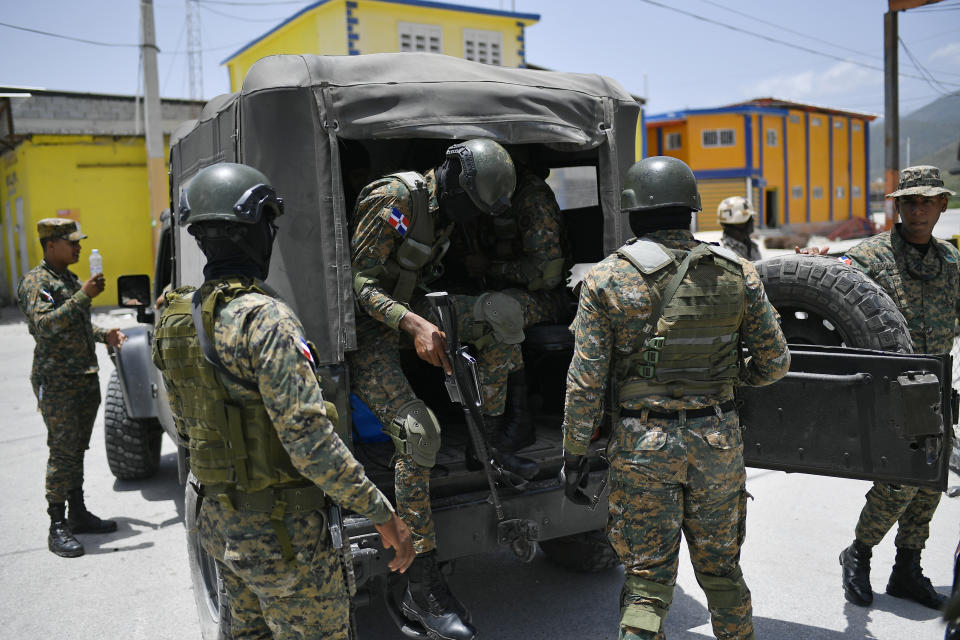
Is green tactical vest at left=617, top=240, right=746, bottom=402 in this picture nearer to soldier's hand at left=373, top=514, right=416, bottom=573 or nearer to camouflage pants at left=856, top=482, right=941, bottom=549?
soldier's hand at left=373, top=514, right=416, bottom=573

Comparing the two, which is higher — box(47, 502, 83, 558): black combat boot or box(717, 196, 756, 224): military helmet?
A: box(717, 196, 756, 224): military helmet

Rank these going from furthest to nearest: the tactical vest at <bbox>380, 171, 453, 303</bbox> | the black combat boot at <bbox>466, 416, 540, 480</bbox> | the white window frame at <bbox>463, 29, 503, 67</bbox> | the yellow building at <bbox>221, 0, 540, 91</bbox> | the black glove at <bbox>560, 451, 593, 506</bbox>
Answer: the white window frame at <bbox>463, 29, 503, 67</bbox> → the yellow building at <bbox>221, 0, 540, 91</bbox> → the black combat boot at <bbox>466, 416, 540, 480</bbox> → the tactical vest at <bbox>380, 171, 453, 303</bbox> → the black glove at <bbox>560, 451, 593, 506</bbox>

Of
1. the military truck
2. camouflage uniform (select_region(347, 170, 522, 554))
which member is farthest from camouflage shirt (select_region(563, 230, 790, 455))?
camouflage uniform (select_region(347, 170, 522, 554))

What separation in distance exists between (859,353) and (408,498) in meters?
1.84

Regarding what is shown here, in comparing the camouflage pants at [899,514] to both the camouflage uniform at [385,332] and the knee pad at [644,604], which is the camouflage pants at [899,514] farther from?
the camouflage uniform at [385,332]

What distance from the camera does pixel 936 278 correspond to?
12.8 feet

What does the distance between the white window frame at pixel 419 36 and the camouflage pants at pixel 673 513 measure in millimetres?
21703

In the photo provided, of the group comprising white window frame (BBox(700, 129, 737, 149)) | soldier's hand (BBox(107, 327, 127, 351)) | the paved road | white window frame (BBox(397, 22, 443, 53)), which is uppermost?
white window frame (BBox(397, 22, 443, 53))

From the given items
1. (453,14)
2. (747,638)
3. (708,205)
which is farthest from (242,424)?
(708,205)

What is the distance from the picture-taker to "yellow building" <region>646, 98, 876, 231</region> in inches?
1377

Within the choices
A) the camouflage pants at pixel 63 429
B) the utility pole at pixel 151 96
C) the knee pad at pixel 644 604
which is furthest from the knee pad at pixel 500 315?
the utility pole at pixel 151 96

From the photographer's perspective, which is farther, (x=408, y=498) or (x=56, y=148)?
(x=56, y=148)

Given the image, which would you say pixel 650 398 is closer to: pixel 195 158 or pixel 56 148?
pixel 195 158

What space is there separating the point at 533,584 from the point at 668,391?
185cm
